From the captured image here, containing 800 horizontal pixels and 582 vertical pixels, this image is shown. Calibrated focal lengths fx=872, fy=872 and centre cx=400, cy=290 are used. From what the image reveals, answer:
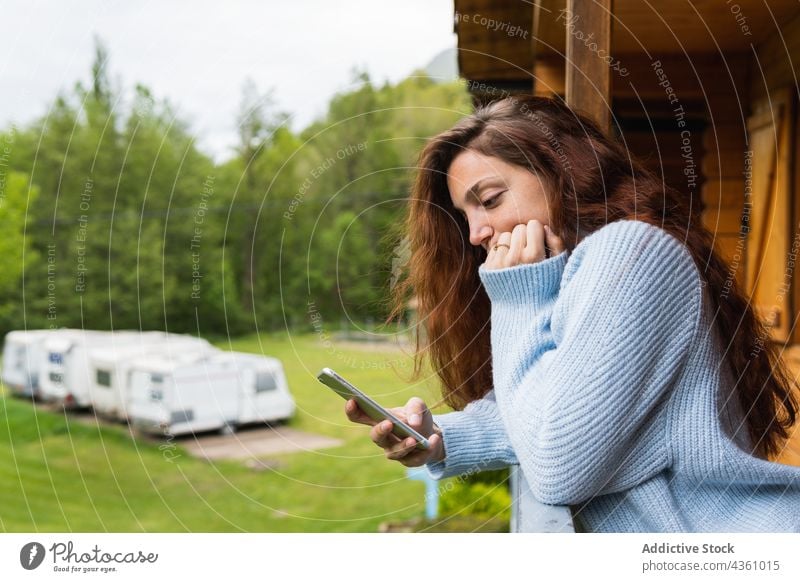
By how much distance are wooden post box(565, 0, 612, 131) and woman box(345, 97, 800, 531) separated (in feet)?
0.29

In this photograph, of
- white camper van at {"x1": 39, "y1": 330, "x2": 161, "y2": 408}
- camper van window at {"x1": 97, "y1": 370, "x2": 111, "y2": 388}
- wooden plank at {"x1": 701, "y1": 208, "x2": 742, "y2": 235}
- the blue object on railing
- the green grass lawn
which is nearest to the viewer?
the blue object on railing

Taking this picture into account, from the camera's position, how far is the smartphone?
67 centimetres

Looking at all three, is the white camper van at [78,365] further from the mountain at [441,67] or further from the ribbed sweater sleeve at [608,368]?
the ribbed sweater sleeve at [608,368]

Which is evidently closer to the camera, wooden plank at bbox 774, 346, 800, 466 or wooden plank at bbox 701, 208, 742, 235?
wooden plank at bbox 774, 346, 800, 466

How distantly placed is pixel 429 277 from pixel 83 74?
62 centimetres

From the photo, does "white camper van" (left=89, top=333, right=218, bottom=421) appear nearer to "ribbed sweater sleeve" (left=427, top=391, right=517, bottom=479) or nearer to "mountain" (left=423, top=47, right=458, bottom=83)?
"mountain" (left=423, top=47, right=458, bottom=83)

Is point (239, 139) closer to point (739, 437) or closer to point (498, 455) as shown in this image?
point (498, 455)

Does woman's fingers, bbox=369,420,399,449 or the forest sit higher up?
the forest

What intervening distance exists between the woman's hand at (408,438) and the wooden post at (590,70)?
0.36 meters

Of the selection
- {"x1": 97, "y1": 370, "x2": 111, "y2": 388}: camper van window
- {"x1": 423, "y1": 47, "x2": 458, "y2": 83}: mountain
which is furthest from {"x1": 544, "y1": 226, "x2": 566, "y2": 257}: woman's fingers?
{"x1": 97, "y1": 370, "x2": 111, "y2": 388}: camper van window

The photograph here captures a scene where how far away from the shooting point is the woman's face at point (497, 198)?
772 millimetres

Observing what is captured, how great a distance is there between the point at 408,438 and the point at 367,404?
70 mm

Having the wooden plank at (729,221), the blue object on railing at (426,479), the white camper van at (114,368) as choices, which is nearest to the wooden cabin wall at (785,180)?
the wooden plank at (729,221)
